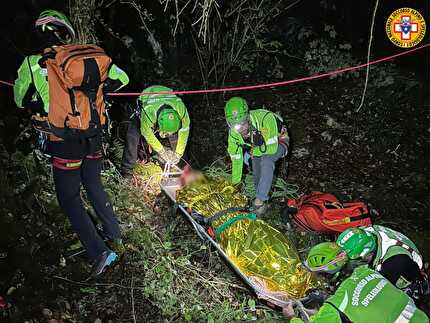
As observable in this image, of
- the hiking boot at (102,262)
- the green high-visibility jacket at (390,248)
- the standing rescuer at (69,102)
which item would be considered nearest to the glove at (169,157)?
the standing rescuer at (69,102)

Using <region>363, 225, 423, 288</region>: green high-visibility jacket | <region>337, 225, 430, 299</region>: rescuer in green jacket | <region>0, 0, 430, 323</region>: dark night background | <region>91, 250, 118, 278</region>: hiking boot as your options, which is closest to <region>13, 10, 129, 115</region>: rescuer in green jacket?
<region>0, 0, 430, 323</region>: dark night background

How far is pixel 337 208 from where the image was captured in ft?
14.5

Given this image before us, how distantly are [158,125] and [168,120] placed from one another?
0.24m

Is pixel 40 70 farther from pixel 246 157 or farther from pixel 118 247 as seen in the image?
pixel 246 157

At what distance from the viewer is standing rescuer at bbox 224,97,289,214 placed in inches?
171

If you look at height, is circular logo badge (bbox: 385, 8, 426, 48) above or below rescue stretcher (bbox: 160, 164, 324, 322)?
above

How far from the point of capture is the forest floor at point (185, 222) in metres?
3.35

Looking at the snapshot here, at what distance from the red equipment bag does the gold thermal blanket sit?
864 mm

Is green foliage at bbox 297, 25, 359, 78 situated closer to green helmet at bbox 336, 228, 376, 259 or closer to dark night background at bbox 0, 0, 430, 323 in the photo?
dark night background at bbox 0, 0, 430, 323

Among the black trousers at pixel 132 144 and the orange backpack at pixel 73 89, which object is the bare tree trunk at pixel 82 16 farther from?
the orange backpack at pixel 73 89

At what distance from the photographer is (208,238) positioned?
4.02 metres

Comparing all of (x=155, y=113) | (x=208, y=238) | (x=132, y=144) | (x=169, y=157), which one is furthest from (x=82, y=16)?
(x=208, y=238)

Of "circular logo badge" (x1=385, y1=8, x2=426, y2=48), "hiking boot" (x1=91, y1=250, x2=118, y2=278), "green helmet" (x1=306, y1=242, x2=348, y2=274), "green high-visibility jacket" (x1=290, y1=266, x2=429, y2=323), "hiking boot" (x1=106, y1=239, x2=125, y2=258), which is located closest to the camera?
"green high-visibility jacket" (x1=290, y1=266, x2=429, y2=323)

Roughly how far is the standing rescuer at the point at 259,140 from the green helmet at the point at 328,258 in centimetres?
158
